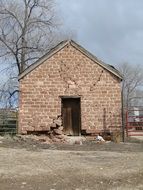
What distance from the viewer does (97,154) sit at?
16.4 metres

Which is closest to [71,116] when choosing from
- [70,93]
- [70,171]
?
[70,93]

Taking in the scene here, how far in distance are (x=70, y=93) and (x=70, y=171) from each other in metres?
12.7

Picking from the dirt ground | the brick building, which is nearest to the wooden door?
the brick building

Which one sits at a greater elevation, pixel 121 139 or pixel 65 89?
pixel 65 89

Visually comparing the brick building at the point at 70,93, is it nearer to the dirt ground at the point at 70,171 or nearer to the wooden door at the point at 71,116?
the wooden door at the point at 71,116

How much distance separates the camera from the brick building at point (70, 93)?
79.1ft

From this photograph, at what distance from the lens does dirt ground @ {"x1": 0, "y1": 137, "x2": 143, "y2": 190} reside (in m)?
10.1

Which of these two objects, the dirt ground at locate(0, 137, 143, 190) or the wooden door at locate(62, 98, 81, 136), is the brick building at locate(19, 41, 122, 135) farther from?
the dirt ground at locate(0, 137, 143, 190)

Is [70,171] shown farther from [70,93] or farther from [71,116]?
[71,116]

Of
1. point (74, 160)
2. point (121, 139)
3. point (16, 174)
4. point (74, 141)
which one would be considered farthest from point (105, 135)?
point (16, 174)

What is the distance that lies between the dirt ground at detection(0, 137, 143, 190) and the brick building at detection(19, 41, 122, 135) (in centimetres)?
804

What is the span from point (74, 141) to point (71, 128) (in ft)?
6.53

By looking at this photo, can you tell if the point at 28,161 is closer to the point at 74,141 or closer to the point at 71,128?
the point at 74,141

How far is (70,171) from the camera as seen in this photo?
1191 cm
